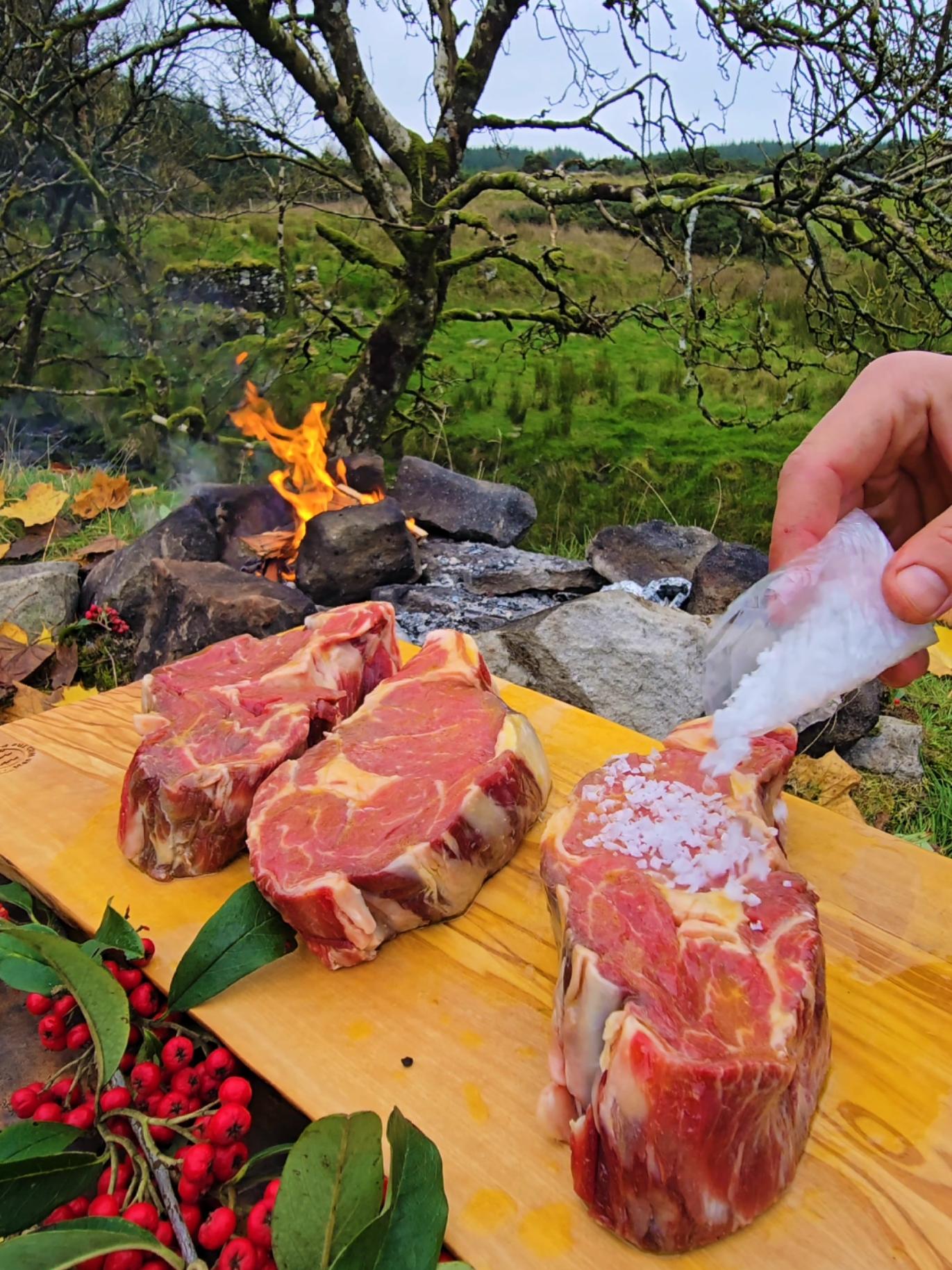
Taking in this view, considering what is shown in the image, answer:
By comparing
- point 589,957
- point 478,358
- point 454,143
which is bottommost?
point 589,957

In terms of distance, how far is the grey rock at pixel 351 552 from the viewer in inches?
207

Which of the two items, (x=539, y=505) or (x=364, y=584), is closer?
(x=364, y=584)

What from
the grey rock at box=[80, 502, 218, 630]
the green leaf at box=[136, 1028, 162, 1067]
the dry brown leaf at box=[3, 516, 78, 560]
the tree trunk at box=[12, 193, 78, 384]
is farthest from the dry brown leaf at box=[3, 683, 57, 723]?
the tree trunk at box=[12, 193, 78, 384]

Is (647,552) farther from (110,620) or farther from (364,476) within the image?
(110,620)

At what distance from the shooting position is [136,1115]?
66.4 inches

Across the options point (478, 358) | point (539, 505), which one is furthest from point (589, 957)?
point (478, 358)

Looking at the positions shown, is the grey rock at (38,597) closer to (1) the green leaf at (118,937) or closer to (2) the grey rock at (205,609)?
(2) the grey rock at (205,609)

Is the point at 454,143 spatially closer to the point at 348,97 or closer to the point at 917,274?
the point at 348,97

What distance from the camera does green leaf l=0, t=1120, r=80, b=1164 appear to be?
5.20 ft

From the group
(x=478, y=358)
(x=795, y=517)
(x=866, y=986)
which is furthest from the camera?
(x=478, y=358)

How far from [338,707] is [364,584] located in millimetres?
2585

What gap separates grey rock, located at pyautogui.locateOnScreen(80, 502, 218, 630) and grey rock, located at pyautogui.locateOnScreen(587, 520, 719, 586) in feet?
8.20

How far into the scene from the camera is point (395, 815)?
2.27 meters

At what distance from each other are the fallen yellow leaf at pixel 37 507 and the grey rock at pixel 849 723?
5150 millimetres
